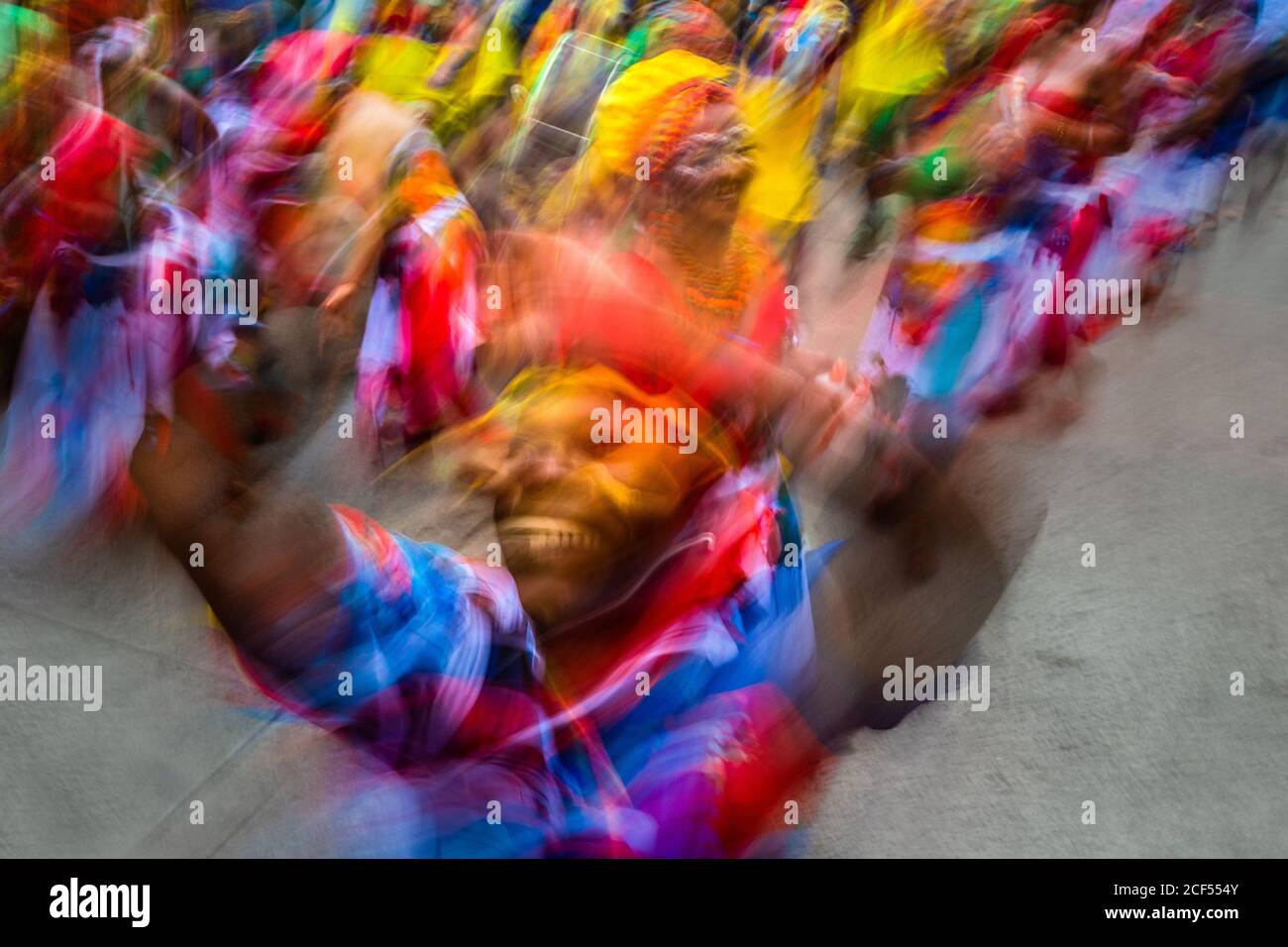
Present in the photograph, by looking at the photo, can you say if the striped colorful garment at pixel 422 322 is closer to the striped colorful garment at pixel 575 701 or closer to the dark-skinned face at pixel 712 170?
the striped colorful garment at pixel 575 701

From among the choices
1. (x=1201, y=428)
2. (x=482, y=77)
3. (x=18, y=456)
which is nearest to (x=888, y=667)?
(x=1201, y=428)

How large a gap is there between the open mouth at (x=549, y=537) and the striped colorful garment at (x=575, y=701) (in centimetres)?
11

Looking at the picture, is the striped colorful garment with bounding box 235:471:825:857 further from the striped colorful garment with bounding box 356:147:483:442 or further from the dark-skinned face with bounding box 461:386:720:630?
the striped colorful garment with bounding box 356:147:483:442

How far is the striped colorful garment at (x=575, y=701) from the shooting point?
2264 mm

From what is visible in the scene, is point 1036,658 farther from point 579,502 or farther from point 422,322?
point 422,322

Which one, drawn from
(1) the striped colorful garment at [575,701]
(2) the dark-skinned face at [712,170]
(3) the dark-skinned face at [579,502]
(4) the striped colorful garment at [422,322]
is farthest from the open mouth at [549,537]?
(2) the dark-skinned face at [712,170]

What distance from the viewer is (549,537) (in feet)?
7.23

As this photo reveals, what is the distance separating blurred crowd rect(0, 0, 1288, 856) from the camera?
2.23m

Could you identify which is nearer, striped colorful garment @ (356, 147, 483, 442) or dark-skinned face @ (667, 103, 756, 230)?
dark-skinned face @ (667, 103, 756, 230)

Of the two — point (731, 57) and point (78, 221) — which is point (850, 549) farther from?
point (78, 221)

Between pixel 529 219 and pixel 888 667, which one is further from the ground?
pixel 529 219

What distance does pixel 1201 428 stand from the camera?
8.02 ft

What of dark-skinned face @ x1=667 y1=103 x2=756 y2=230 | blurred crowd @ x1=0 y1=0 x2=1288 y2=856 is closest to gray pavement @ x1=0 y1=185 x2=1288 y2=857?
blurred crowd @ x1=0 y1=0 x2=1288 y2=856

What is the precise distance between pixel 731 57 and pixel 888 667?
1.31 metres
